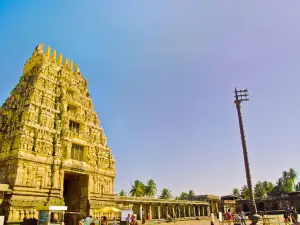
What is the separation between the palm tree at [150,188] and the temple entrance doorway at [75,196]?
187ft

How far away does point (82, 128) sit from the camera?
97.4ft

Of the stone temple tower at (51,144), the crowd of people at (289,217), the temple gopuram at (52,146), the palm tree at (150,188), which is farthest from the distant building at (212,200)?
the stone temple tower at (51,144)

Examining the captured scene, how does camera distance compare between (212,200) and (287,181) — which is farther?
(287,181)

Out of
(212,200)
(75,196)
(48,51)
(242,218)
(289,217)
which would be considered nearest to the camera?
(242,218)

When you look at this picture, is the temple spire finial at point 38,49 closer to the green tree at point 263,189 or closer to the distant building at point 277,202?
the distant building at point 277,202

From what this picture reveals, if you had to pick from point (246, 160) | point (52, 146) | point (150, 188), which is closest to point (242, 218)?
point (246, 160)

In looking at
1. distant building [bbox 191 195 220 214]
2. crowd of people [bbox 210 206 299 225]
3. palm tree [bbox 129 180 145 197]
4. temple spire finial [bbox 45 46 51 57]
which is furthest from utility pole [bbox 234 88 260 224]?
palm tree [bbox 129 180 145 197]

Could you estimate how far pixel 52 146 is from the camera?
25.1m

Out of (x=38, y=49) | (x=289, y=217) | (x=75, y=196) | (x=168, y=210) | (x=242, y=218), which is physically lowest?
(x=168, y=210)

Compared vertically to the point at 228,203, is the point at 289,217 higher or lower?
higher

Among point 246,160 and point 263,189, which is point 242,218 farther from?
point 263,189

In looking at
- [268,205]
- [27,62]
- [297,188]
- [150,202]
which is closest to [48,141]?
[27,62]

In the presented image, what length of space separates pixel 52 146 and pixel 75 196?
6521 mm

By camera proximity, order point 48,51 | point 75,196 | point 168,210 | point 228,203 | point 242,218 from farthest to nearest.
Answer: point 228,203 < point 168,210 < point 48,51 < point 75,196 < point 242,218
